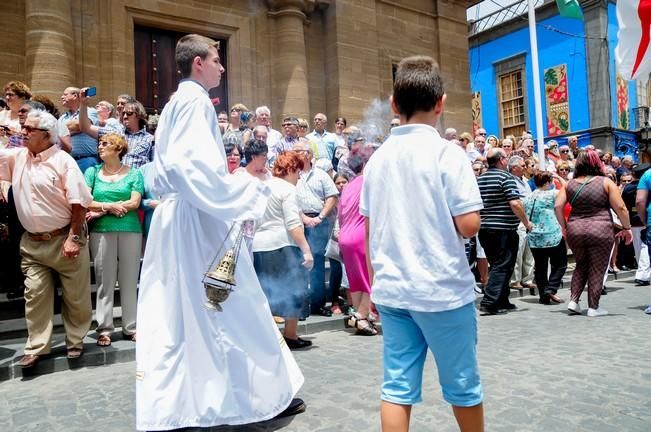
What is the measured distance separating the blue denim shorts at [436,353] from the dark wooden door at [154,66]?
1033 cm

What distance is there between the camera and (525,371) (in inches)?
176

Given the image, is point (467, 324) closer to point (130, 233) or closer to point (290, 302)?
point (290, 302)

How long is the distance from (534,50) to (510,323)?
9.99 m

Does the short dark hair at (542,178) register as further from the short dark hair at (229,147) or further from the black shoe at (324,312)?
the short dark hair at (229,147)

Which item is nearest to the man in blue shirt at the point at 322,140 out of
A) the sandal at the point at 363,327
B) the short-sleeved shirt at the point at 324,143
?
the short-sleeved shirt at the point at 324,143

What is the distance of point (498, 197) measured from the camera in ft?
24.8

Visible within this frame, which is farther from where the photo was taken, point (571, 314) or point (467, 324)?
point (571, 314)

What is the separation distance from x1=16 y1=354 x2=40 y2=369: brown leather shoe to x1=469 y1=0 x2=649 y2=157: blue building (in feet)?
87.1

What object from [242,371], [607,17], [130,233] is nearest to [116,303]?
[130,233]

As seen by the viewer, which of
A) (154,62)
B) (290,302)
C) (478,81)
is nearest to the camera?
(290,302)

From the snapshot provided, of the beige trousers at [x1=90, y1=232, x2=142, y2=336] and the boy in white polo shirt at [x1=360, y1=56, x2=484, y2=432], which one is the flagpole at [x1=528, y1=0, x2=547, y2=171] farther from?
the boy in white polo shirt at [x1=360, y1=56, x2=484, y2=432]

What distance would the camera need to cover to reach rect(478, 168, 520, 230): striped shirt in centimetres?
751

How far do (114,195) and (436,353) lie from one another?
173 inches

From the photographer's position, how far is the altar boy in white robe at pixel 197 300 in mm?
3154
